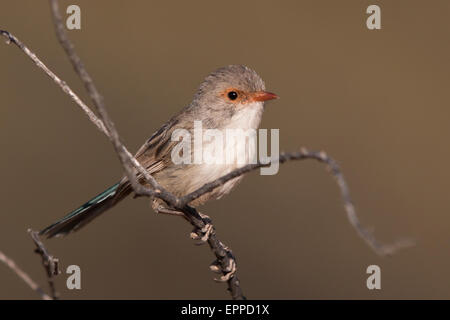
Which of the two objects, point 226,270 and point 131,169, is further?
point 226,270

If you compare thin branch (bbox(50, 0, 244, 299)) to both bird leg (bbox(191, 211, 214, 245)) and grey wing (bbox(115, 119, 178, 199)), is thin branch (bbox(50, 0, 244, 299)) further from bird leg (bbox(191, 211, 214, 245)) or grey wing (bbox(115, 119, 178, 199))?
grey wing (bbox(115, 119, 178, 199))

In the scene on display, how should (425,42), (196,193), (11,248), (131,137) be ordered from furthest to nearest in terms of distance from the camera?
1. (425,42)
2. (131,137)
3. (11,248)
4. (196,193)

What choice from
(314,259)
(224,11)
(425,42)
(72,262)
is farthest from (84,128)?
(425,42)

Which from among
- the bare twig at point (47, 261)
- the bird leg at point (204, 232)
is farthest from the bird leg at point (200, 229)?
the bare twig at point (47, 261)

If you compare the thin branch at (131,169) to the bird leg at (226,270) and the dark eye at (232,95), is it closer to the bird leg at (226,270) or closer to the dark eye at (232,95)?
the bird leg at (226,270)

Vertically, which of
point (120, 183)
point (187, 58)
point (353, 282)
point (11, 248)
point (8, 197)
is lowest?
point (353, 282)

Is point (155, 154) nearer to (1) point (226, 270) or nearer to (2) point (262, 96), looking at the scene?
(2) point (262, 96)

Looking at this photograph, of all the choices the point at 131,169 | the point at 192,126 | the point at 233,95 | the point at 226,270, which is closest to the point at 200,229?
the point at 226,270

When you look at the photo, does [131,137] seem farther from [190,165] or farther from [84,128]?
[190,165]
